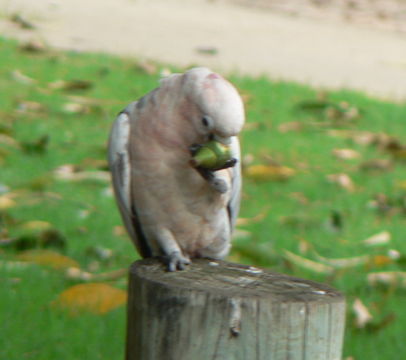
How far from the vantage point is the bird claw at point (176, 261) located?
7.49ft

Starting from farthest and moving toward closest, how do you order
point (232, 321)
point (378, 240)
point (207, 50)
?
point (207, 50) → point (378, 240) → point (232, 321)

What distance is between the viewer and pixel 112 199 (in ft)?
15.4

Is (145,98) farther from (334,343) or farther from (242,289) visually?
(334,343)

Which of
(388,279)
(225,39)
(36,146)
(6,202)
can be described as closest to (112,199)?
(6,202)

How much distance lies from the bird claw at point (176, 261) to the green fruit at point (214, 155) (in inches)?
11.5

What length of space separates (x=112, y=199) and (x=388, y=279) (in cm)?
157

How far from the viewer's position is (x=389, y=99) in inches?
297

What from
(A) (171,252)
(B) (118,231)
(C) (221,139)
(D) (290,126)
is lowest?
(B) (118,231)

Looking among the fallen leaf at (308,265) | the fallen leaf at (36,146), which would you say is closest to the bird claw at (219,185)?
the fallen leaf at (308,265)

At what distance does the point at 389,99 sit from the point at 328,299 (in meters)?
5.71

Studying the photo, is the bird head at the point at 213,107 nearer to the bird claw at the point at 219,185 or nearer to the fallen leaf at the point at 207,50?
the bird claw at the point at 219,185

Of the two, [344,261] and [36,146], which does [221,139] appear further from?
[36,146]

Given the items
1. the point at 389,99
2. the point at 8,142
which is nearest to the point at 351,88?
the point at 389,99

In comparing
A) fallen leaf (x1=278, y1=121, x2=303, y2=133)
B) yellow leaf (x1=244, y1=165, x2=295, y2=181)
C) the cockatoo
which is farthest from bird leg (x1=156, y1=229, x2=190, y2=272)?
fallen leaf (x1=278, y1=121, x2=303, y2=133)
